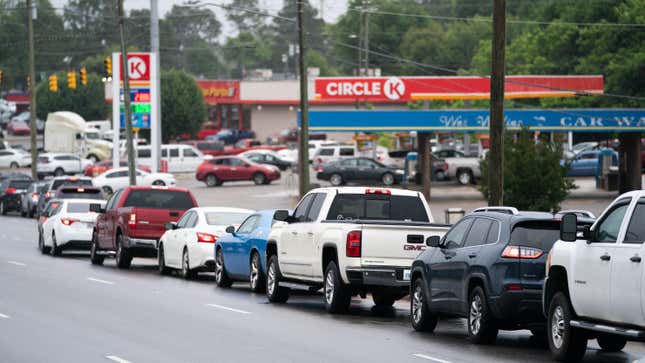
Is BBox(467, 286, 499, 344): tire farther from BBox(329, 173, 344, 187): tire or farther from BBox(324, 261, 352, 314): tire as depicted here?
BBox(329, 173, 344, 187): tire

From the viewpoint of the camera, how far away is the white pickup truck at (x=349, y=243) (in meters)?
19.7

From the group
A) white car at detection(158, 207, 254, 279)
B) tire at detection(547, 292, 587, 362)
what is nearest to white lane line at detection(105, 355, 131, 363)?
tire at detection(547, 292, 587, 362)

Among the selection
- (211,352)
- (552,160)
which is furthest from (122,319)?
(552,160)

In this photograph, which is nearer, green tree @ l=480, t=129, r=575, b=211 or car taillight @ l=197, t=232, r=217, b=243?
car taillight @ l=197, t=232, r=217, b=243

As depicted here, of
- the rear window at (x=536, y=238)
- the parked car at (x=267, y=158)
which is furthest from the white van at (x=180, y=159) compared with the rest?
the rear window at (x=536, y=238)

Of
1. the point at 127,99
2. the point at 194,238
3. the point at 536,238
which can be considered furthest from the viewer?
the point at 127,99

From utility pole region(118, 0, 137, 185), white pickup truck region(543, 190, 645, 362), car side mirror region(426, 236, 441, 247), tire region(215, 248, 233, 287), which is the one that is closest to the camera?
white pickup truck region(543, 190, 645, 362)

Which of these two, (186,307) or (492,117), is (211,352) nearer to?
(186,307)

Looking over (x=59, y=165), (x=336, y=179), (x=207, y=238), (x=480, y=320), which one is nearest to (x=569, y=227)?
(x=480, y=320)

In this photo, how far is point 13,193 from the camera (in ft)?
208

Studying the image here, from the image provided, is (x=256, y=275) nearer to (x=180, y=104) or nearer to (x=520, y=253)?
(x=520, y=253)

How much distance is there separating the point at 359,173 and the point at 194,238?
39.6 m

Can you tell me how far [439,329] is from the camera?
19.1m

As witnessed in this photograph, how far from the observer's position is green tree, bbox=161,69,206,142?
4225 inches
